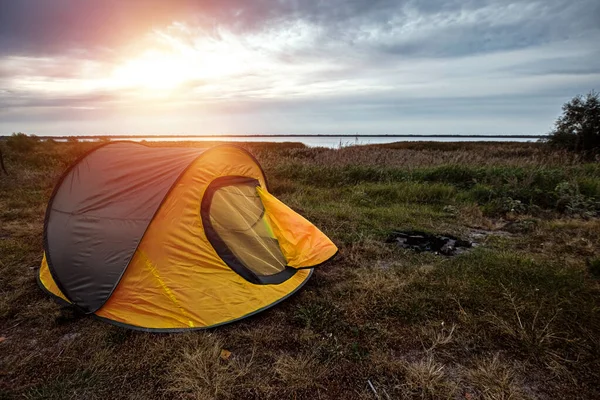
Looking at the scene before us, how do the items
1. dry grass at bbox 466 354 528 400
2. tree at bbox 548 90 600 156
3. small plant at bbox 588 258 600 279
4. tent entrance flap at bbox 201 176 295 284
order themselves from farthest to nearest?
1. tree at bbox 548 90 600 156
2. small plant at bbox 588 258 600 279
3. tent entrance flap at bbox 201 176 295 284
4. dry grass at bbox 466 354 528 400

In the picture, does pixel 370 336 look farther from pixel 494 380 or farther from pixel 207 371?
pixel 207 371

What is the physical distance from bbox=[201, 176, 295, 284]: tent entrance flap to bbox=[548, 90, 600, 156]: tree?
78.8ft

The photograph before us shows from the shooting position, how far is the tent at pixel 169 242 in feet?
11.1

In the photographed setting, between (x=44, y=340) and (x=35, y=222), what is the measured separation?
4553 millimetres

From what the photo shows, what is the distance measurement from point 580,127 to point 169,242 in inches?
1081

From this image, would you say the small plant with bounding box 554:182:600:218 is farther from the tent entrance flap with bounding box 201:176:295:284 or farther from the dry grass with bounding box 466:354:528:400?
the tent entrance flap with bounding box 201:176:295:284

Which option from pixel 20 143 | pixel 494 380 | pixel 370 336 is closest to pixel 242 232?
pixel 370 336

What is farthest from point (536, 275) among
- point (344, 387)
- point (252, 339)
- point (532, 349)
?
point (252, 339)

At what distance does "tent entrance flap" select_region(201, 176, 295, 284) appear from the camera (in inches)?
152

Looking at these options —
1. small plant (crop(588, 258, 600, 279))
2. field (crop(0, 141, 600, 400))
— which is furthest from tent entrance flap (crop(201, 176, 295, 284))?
small plant (crop(588, 258, 600, 279))

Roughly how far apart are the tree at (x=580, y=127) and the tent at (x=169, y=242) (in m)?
24.1

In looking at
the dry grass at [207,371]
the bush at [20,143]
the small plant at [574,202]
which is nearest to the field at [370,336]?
the dry grass at [207,371]

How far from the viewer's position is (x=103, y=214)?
12.3 feet

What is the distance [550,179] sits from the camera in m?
8.70
